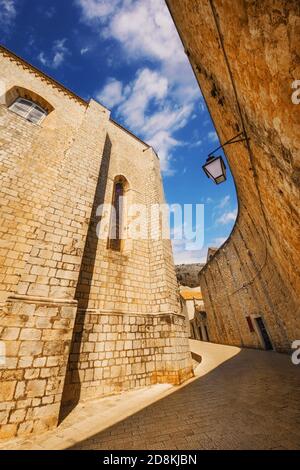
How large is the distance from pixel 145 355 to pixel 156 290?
1960 millimetres

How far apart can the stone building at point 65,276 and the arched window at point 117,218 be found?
0.27 ft

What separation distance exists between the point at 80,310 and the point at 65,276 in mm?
1075

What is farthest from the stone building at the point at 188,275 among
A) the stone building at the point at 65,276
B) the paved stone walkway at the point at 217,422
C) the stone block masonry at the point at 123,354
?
the paved stone walkway at the point at 217,422

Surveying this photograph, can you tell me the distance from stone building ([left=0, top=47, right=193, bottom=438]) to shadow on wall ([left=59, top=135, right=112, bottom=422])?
24 mm

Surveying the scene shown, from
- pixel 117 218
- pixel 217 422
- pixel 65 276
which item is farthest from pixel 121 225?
pixel 217 422

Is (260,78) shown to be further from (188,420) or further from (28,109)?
(28,109)

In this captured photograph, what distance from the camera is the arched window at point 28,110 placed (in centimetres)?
719

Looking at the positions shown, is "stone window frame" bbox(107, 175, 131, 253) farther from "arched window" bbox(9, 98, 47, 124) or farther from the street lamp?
the street lamp

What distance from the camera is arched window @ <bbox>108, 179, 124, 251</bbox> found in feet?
23.7

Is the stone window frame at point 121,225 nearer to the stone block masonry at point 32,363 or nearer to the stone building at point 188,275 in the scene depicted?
the stone block masonry at point 32,363

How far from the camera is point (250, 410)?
10.4 ft

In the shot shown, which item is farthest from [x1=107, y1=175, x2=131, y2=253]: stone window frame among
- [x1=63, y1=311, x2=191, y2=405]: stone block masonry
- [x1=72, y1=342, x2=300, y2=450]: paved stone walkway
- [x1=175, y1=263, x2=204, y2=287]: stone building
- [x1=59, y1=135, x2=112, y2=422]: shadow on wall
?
[x1=175, y1=263, x2=204, y2=287]: stone building

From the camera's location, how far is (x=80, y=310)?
498 cm
